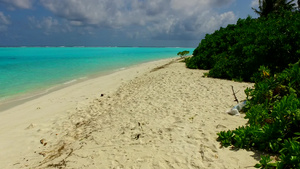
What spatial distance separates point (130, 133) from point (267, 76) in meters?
4.29

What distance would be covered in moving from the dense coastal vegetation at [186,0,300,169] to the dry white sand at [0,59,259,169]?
0.32 m

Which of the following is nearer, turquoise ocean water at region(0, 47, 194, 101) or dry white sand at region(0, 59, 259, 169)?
dry white sand at region(0, 59, 259, 169)

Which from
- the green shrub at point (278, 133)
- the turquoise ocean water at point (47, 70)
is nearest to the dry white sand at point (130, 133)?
the green shrub at point (278, 133)

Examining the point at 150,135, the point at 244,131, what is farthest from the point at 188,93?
the point at 244,131

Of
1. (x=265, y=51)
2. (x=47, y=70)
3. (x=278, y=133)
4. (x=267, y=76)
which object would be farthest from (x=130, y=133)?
(x=47, y=70)

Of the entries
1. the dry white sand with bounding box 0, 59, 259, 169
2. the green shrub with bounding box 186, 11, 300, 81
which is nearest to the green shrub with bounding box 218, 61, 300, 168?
the dry white sand with bounding box 0, 59, 259, 169

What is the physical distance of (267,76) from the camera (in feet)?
18.7

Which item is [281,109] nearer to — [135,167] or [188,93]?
[135,167]

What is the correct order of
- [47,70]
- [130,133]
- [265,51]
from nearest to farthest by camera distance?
[130,133] < [265,51] < [47,70]

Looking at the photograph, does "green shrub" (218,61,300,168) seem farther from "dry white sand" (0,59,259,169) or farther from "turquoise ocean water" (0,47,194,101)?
"turquoise ocean water" (0,47,194,101)

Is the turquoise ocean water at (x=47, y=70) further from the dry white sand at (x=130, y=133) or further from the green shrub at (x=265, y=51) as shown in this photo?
the green shrub at (x=265, y=51)

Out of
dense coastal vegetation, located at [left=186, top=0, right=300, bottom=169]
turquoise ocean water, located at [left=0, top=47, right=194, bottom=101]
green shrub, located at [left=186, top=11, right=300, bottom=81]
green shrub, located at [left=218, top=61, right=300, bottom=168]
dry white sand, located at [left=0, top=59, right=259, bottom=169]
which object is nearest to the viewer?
green shrub, located at [left=218, top=61, right=300, bottom=168]

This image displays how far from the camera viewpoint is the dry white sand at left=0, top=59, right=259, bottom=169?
3.22m

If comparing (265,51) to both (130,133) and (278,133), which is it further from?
(130,133)
